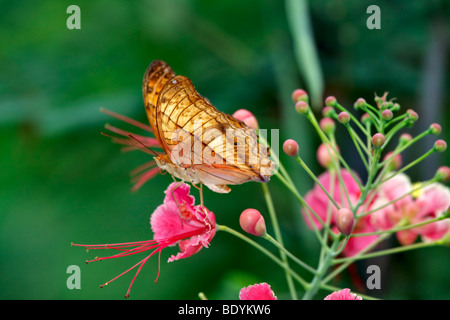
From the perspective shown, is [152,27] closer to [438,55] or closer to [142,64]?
[142,64]

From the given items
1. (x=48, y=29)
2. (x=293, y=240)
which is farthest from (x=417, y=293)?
(x=48, y=29)

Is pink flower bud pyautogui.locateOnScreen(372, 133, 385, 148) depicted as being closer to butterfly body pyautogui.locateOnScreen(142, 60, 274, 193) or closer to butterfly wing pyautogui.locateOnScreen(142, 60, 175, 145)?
butterfly body pyautogui.locateOnScreen(142, 60, 274, 193)

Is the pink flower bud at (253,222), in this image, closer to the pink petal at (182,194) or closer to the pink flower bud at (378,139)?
the pink petal at (182,194)

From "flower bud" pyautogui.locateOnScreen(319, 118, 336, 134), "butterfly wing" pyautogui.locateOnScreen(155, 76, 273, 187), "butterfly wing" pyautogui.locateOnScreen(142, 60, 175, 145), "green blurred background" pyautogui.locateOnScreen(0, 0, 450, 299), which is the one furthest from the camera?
"green blurred background" pyautogui.locateOnScreen(0, 0, 450, 299)

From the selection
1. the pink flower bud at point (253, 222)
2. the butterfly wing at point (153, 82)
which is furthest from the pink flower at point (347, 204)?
the butterfly wing at point (153, 82)

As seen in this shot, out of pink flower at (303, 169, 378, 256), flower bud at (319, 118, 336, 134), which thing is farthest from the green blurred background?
flower bud at (319, 118, 336, 134)

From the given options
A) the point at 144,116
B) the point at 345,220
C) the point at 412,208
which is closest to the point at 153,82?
the point at 345,220
